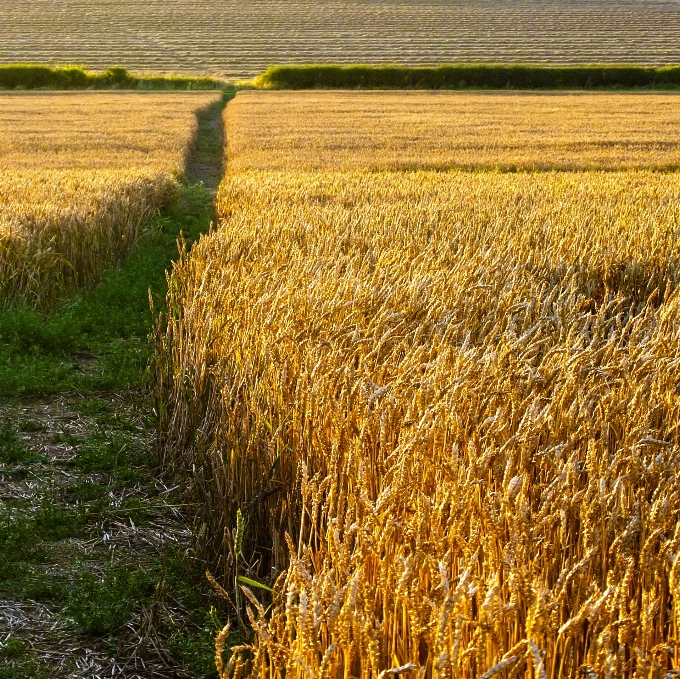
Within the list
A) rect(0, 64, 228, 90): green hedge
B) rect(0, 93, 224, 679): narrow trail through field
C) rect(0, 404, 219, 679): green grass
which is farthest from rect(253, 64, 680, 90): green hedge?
rect(0, 404, 219, 679): green grass

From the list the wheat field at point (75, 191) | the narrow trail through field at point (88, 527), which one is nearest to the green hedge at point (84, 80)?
the wheat field at point (75, 191)

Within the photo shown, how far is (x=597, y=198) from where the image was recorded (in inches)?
396

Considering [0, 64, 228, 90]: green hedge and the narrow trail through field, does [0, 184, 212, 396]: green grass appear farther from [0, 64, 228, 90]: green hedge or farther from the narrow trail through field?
[0, 64, 228, 90]: green hedge

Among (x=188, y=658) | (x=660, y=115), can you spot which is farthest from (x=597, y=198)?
(x=660, y=115)

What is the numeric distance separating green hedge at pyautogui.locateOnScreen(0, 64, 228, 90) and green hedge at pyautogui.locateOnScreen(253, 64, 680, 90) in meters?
3.15

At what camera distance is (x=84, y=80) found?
39.8 metres

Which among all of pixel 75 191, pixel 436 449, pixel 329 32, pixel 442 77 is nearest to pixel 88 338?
pixel 75 191

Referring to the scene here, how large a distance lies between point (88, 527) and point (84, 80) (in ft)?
130

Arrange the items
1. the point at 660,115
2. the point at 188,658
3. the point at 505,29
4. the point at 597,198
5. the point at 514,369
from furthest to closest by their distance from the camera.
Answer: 1. the point at 505,29
2. the point at 660,115
3. the point at 597,198
4. the point at 514,369
5. the point at 188,658

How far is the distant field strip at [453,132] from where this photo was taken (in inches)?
623

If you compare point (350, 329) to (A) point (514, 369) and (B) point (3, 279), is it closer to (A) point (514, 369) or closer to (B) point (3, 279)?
(A) point (514, 369)

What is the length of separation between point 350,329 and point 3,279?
168 inches

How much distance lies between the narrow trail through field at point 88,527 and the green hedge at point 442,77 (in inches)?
1422

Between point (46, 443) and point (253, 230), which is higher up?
point (253, 230)
